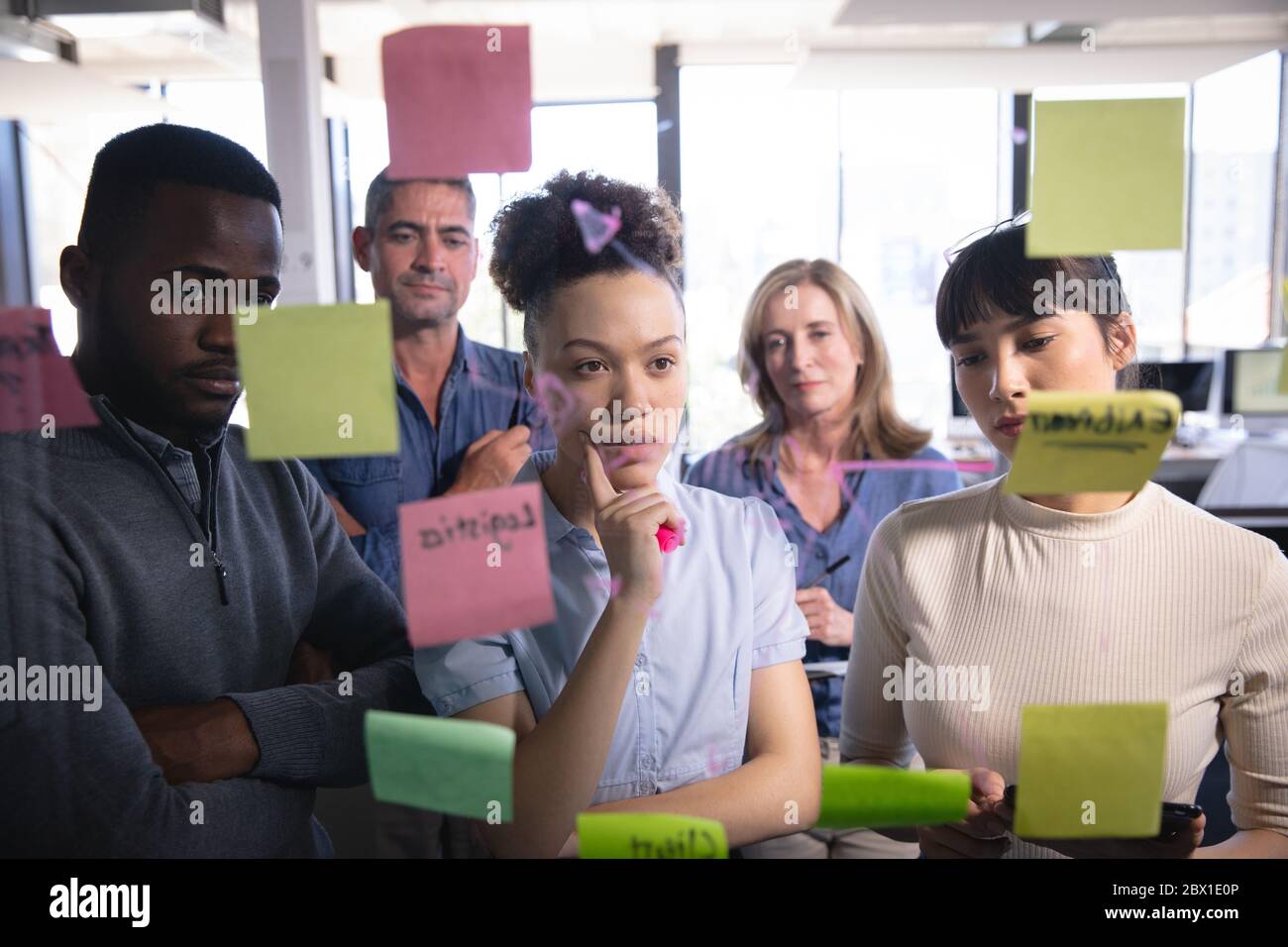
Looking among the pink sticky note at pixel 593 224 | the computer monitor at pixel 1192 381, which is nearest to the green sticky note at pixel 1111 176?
the pink sticky note at pixel 593 224

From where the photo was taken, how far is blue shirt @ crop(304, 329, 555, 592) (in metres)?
0.72

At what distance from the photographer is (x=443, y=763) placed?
62 centimetres

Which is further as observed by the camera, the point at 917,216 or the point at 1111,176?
the point at 917,216

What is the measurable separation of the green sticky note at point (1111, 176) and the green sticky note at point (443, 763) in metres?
0.54

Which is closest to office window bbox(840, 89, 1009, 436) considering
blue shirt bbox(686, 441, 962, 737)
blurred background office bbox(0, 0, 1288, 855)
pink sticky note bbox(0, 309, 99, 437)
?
blurred background office bbox(0, 0, 1288, 855)

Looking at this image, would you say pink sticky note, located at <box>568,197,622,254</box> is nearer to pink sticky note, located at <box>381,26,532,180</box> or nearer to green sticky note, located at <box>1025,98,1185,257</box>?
pink sticky note, located at <box>381,26,532,180</box>

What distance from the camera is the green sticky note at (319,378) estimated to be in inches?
24.1

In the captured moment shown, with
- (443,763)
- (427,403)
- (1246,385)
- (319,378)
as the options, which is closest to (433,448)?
(427,403)

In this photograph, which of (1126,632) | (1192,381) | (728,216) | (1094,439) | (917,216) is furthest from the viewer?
(1192,381)

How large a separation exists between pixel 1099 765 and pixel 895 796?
155 mm

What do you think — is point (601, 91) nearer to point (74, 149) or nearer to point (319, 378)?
point (319, 378)

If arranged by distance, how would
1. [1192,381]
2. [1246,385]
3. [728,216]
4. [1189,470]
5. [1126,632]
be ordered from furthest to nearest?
[1192,381]
[1246,385]
[1189,470]
[728,216]
[1126,632]

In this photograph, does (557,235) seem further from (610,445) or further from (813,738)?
(813,738)

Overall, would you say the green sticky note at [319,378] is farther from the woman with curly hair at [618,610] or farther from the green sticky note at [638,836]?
the green sticky note at [638,836]
